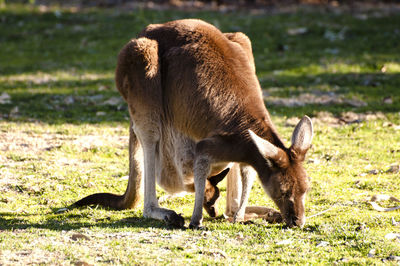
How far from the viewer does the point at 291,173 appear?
4.27 m

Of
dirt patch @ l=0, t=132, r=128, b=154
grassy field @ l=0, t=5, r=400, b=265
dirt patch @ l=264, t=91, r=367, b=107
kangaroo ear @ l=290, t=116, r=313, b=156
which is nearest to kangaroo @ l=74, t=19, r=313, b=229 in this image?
kangaroo ear @ l=290, t=116, r=313, b=156

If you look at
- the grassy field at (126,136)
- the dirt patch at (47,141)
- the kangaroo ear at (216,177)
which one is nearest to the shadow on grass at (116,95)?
the grassy field at (126,136)

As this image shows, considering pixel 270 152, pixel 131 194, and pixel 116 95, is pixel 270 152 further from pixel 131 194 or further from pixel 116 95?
pixel 116 95

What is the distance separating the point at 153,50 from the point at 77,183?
1718 mm

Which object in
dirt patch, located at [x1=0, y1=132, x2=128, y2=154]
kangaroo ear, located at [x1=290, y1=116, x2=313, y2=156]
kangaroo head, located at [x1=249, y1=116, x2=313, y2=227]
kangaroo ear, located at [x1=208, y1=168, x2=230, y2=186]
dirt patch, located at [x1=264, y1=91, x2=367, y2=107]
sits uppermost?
kangaroo ear, located at [x1=290, y1=116, x2=313, y2=156]

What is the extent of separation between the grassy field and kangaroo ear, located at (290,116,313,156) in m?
0.61

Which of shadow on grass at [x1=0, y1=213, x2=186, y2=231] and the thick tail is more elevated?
the thick tail

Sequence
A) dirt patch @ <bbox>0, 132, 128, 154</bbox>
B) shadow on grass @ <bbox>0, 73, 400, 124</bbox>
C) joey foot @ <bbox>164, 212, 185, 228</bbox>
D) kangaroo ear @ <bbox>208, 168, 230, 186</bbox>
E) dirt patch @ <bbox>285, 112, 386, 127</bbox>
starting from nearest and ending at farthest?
joey foot @ <bbox>164, 212, 185, 228</bbox> < kangaroo ear @ <bbox>208, 168, 230, 186</bbox> < dirt patch @ <bbox>0, 132, 128, 154</bbox> < dirt patch @ <bbox>285, 112, 386, 127</bbox> < shadow on grass @ <bbox>0, 73, 400, 124</bbox>

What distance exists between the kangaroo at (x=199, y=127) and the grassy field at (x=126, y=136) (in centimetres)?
26

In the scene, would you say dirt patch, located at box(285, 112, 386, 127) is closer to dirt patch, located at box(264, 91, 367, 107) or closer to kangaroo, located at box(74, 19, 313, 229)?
dirt patch, located at box(264, 91, 367, 107)

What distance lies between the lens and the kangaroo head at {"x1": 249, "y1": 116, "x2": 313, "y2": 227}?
13.9 ft

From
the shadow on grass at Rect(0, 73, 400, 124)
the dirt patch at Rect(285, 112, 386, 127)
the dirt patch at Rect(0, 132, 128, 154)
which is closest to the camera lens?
the dirt patch at Rect(0, 132, 128, 154)

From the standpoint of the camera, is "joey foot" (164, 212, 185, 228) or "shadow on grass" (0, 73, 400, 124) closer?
"joey foot" (164, 212, 185, 228)

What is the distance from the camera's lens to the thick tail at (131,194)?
5.06 meters
